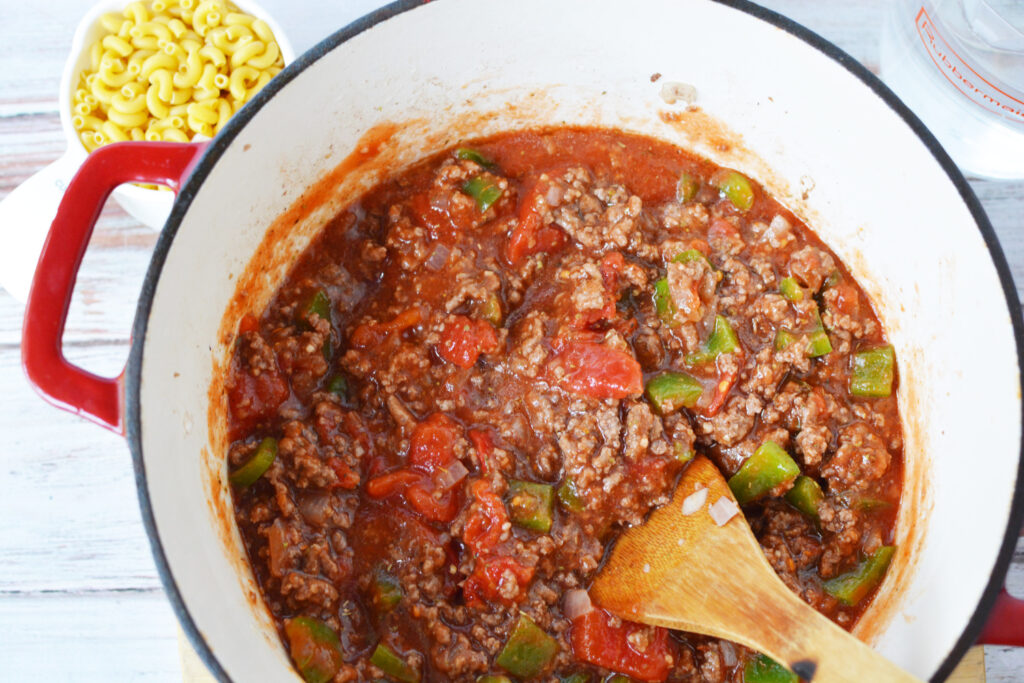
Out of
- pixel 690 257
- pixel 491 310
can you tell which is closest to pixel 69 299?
pixel 491 310

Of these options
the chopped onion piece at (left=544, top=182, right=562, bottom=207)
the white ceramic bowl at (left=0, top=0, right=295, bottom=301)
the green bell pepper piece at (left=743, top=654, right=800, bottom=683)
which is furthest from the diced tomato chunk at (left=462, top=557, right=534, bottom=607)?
the white ceramic bowl at (left=0, top=0, right=295, bottom=301)

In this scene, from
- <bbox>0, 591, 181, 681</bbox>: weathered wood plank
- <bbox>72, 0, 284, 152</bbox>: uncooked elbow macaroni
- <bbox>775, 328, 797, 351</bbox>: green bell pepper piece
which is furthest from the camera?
<bbox>72, 0, 284, 152</bbox>: uncooked elbow macaroni

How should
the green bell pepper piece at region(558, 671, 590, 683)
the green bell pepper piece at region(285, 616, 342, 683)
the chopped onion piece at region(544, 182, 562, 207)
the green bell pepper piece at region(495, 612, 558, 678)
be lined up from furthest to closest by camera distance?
the chopped onion piece at region(544, 182, 562, 207), the green bell pepper piece at region(558, 671, 590, 683), the green bell pepper piece at region(495, 612, 558, 678), the green bell pepper piece at region(285, 616, 342, 683)

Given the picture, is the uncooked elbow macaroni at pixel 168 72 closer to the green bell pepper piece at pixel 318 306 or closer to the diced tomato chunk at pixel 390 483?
the green bell pepper piece at pixel 318 306

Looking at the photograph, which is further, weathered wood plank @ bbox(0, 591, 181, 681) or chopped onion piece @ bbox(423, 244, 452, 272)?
weathered wood plank @ bbox(0, 591, 181, 681)

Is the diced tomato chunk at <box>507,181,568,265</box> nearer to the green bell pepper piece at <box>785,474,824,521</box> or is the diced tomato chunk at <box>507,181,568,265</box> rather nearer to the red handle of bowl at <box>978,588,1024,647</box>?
the green bell pepper piece at <box>785,474,824,521</box>

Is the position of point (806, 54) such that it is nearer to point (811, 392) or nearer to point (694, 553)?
point (811, 392)
